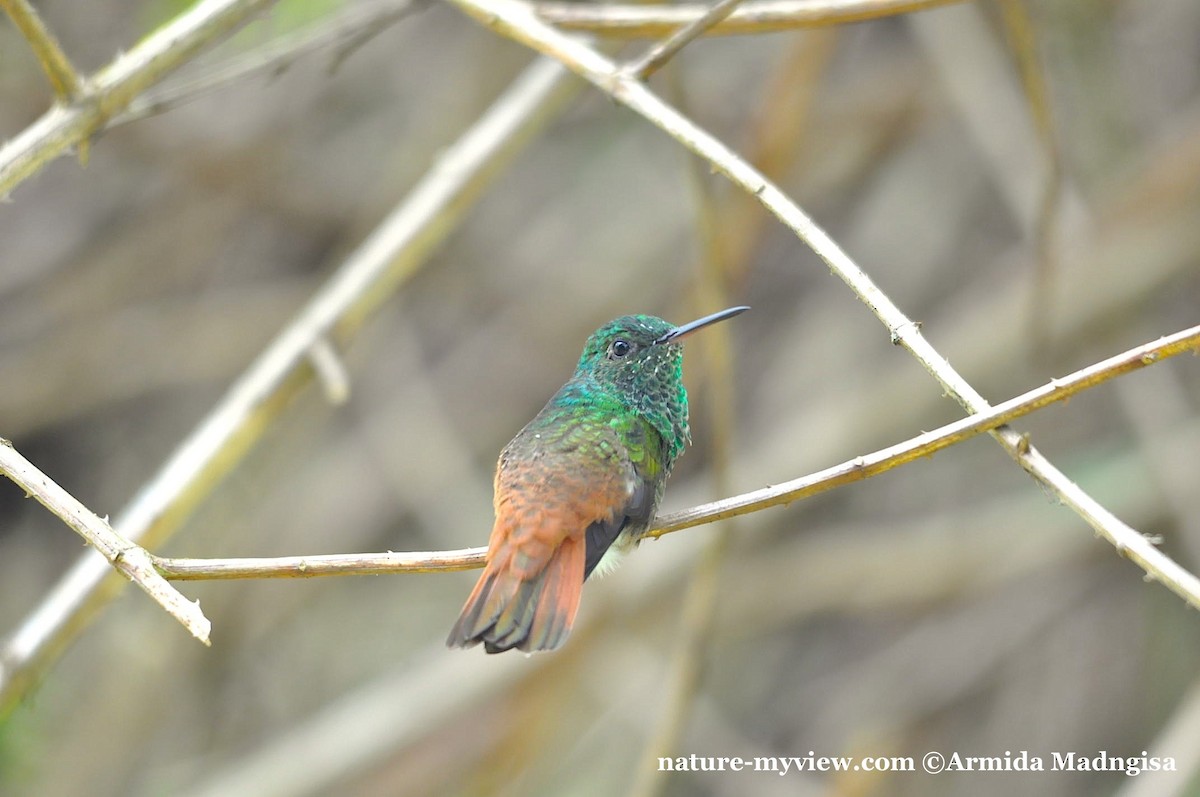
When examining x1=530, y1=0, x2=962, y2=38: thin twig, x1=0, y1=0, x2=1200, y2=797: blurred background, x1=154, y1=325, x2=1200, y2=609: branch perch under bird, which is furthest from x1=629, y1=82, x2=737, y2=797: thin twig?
x1=154, y1=325, x2=1200, y2=609: branch perch under bird

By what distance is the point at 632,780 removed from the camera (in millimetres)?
4039

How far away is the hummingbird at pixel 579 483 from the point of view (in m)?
1.48

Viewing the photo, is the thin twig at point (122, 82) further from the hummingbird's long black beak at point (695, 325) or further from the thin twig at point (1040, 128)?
the thin twig at point (1040, 128)

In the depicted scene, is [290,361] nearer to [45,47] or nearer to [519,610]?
[45,47]

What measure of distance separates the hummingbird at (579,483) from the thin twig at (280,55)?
89 cm

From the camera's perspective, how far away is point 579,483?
68.9 inches

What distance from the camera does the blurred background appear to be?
145 inches

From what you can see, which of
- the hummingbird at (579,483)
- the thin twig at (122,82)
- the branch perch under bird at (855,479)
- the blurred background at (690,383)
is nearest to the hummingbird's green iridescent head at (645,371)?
the hummingbird at (579,483)

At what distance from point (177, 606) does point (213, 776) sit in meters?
2.98

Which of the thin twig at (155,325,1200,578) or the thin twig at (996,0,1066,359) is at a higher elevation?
the thin twig at (996,0,1066,359)

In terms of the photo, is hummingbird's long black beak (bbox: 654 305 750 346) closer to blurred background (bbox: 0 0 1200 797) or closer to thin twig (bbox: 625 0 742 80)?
thin twig (bbox: 625 0 742 80)

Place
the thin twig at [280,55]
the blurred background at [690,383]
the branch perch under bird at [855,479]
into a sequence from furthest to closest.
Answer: the blurred background at [690,383]
the thin twig at [280,55]
the branch perch under bird at [855,479]

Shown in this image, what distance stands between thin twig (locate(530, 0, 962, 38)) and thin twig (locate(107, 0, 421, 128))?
0.41 metres

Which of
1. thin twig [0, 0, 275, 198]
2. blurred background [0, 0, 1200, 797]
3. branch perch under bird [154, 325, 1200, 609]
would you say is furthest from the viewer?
blurred background [0, 0, 1200, 797]
